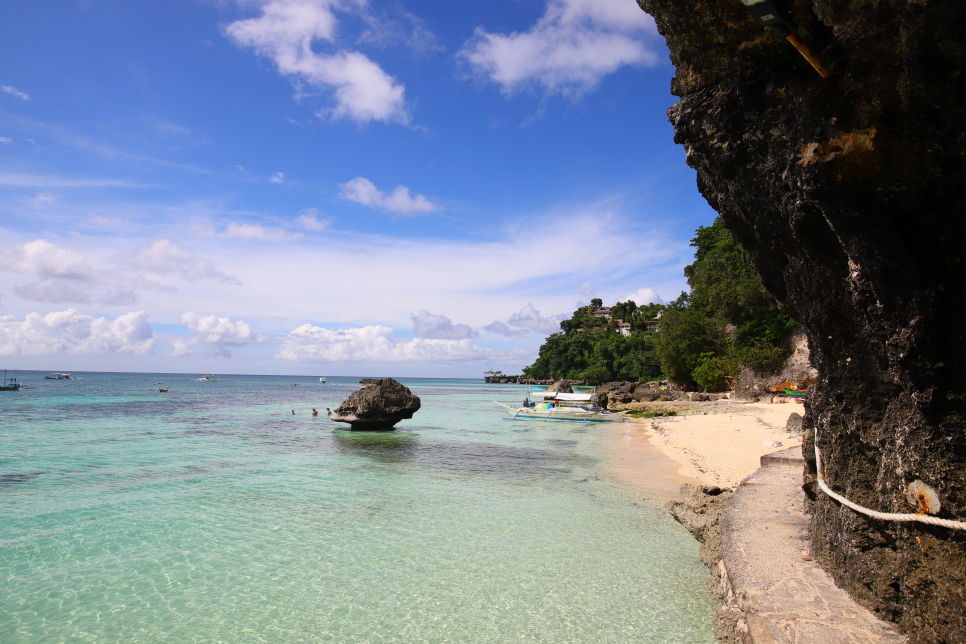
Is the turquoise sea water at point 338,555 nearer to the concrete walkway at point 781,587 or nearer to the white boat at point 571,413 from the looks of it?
the concrete walkway at point 781,587

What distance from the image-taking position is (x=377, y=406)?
22359mm

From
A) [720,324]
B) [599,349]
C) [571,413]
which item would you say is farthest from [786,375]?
[599,349]

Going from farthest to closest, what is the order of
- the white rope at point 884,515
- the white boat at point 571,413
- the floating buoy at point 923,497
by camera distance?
the white boat at point 571,413, the floating buoy at point 923,497, the white rope at point 884,515

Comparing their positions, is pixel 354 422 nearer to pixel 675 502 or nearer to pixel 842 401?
pixel 675 502

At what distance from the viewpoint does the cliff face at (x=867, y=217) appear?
8.77 ft

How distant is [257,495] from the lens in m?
10.9

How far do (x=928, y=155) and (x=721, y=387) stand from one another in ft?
150

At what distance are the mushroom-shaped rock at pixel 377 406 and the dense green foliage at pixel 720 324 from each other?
2419 centimetres

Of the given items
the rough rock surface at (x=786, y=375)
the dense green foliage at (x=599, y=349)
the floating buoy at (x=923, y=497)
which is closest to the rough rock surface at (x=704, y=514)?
the floating buoy at (x=923, y=497)

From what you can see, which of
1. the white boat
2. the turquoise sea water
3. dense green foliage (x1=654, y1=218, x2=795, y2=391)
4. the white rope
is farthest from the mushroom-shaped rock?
dense green foliage (x1=654, y1=218, x2=795, y2=391)

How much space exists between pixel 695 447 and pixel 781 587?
13684 mm

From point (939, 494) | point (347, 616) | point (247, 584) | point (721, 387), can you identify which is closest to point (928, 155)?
point (939, 494)

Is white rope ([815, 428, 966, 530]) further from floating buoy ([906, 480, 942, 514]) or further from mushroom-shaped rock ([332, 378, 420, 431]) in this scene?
mushroom-shaped rock ([332, 378, 420, 431])

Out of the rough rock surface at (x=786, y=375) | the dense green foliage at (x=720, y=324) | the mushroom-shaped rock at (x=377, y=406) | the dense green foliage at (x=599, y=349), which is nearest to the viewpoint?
the mushroom-shaped rock at (x=377, y=406)
